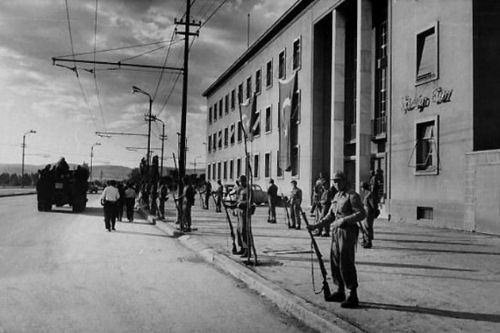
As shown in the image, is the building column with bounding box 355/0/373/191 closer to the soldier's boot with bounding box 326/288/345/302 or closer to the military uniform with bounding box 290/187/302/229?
the military uniform with bounding box 290/187/302/229

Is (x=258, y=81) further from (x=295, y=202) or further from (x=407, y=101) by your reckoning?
(x=295, y=202)

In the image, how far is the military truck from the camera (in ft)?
82.8

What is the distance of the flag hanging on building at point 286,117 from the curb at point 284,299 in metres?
20.4

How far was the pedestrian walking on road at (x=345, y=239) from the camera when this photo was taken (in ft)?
19.8

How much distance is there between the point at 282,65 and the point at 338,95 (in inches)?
367

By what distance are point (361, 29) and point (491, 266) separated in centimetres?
1582

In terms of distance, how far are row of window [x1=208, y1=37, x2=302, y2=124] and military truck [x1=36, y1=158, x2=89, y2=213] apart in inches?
389

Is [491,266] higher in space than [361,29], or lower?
lower

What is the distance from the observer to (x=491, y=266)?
366 inches

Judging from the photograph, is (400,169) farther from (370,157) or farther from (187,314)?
(187,314)

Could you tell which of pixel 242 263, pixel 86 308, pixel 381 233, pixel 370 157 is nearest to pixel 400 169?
pixel 370 157

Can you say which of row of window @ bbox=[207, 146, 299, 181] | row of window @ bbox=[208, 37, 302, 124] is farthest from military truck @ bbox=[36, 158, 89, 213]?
row of window @ bbox=[207, 146, 299, 181]

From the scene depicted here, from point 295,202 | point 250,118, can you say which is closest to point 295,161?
point 295,202

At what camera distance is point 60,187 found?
25703 millimetres
